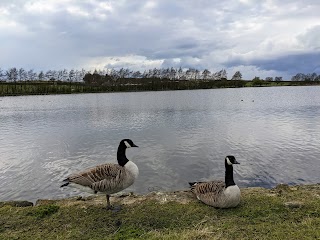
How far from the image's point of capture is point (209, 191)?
8266mm

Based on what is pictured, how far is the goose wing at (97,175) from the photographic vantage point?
302 inches

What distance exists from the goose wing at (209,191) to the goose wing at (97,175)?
2.39 metres

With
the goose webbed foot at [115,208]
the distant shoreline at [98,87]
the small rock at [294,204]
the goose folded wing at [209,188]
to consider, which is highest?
the distant shoreline at [98,87]

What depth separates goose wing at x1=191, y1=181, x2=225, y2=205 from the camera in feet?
26.2

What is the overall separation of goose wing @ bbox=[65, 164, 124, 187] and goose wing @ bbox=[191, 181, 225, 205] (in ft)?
7.83

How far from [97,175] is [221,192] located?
337cm

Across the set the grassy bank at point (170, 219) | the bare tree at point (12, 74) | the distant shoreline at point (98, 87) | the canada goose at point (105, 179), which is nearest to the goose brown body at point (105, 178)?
the canada goose at point (105, 179)

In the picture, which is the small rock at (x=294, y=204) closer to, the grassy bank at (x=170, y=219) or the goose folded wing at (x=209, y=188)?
the grassy bank at (x=170, y=219)

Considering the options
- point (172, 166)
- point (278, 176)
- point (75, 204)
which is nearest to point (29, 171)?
point (172, 166)

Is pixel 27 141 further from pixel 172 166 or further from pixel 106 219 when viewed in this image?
pixel 106 219

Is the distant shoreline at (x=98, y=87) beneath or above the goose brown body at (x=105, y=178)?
above

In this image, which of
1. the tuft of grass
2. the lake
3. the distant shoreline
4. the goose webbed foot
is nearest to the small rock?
the goose webbed foot

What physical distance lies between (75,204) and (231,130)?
1999cm

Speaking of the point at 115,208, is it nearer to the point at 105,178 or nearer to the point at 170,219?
the point at 105,178
